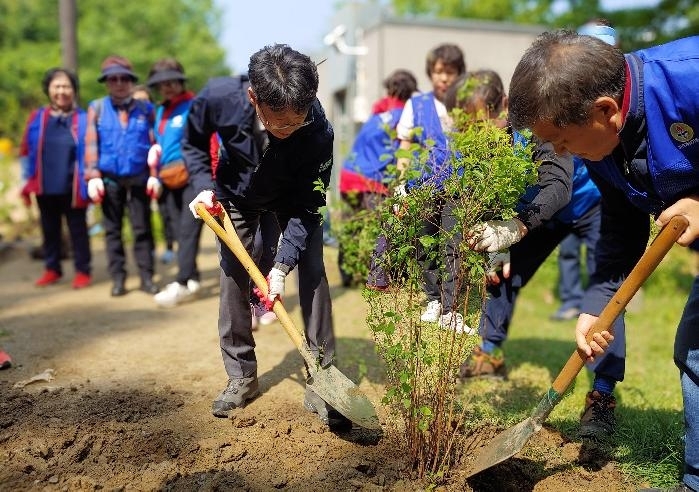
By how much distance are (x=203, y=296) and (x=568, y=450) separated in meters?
4.16

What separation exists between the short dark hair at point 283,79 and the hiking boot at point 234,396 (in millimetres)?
1479

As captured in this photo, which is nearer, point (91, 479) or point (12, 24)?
point (91, 479)

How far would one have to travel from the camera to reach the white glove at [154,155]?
6.07 metres

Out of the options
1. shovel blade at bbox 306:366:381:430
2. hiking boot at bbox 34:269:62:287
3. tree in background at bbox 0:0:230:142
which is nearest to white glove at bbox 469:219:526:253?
shovel blade at bbox 306:366:381:430

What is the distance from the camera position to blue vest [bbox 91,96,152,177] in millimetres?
6098

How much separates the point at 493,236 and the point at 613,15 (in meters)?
14.5

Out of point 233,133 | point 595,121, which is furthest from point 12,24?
point 595,121

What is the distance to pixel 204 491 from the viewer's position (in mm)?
2619

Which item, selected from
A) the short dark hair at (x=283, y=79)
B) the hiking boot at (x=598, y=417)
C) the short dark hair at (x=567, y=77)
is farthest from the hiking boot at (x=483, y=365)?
the short dark hair at (x=567, y=77)

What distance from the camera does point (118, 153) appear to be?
6098mm

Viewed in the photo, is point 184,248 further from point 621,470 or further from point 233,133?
point 621,470

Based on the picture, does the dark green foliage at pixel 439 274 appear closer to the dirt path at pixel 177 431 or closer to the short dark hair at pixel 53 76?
the dirt path at pixel 177 431

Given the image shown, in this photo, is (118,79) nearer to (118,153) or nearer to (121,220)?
(118,153)

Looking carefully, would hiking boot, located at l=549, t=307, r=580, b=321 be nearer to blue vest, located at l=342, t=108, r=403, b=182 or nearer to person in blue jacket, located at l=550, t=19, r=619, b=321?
person in blue jacket, located at l=550, t=19, r=619, b=321
